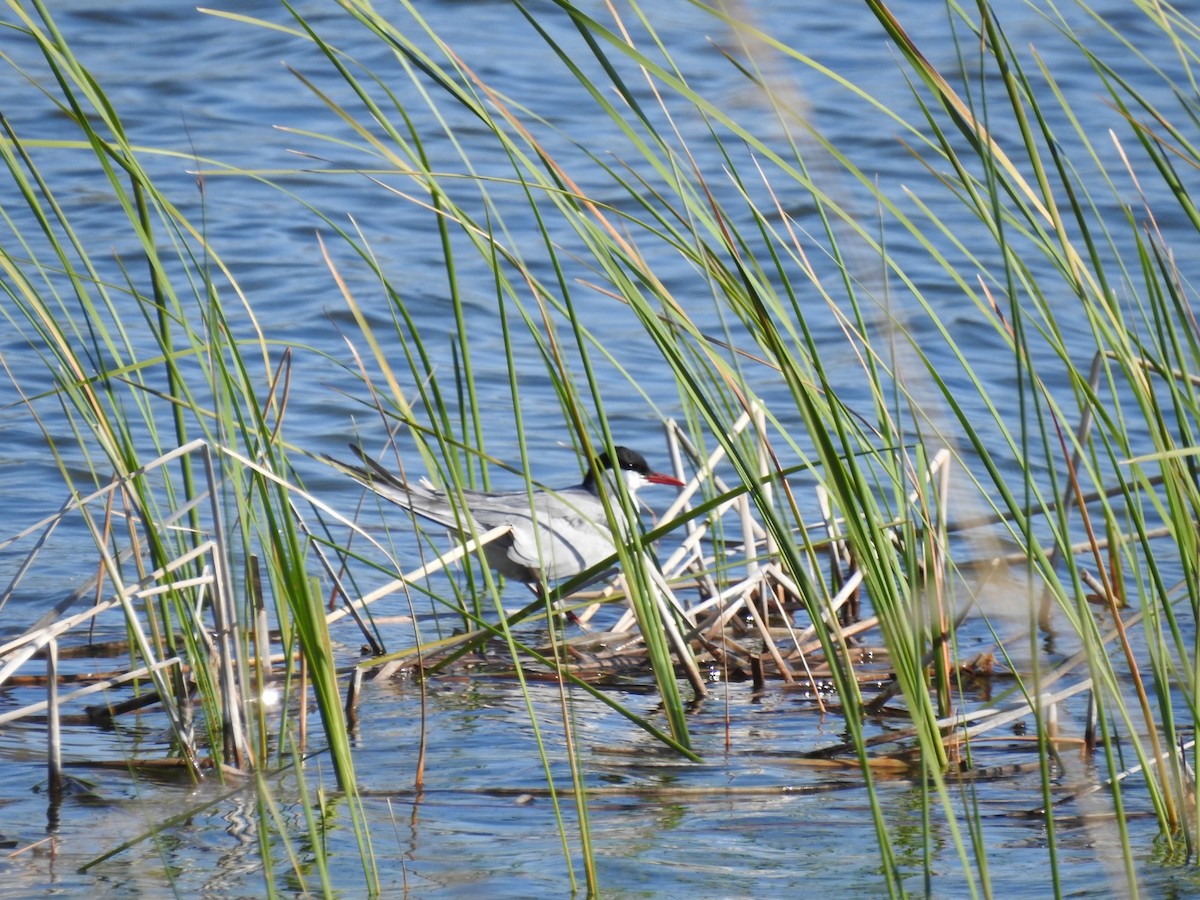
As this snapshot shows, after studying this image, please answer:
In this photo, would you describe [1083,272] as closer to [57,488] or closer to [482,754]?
[482,754]

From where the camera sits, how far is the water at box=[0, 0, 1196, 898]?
106 inches

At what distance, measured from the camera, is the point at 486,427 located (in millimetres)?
6703

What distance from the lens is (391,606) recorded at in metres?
4.93

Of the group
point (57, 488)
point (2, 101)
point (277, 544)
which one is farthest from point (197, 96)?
point (277, 544)

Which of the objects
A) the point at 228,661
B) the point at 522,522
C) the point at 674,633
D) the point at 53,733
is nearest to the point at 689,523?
the point at 522,522

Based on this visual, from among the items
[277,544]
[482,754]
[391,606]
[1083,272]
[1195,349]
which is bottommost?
[391,606]

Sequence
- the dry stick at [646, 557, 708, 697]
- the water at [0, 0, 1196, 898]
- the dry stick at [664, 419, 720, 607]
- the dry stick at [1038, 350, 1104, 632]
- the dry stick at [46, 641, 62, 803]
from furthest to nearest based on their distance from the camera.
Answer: the dry stick at [664, 419, 720, 607] → the dry stick at [646, 557, 708, 697] → the dry stick at [1038, 350, 1104, 632] → the dry stick at [46, 641, 62, 803] → the water at [0, 0, 1196, 898]

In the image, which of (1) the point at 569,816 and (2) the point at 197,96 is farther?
(2) the point at 197,96

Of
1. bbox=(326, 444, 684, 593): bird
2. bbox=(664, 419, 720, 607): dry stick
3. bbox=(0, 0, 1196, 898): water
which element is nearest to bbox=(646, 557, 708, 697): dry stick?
bbox=(0, 0, 1196, 898): water

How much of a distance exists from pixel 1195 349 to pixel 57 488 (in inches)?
189

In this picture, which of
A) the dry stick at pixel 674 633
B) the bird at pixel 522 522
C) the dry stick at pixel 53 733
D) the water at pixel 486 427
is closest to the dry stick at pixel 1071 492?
the water at pixel 486 427

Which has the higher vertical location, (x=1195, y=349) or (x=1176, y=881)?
(x=1195, y=349)

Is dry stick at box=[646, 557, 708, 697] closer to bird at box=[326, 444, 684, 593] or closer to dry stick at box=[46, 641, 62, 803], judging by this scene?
bird at box=[326, 444, 684, 593]

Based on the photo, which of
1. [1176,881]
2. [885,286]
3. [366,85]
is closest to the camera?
[885,286]
